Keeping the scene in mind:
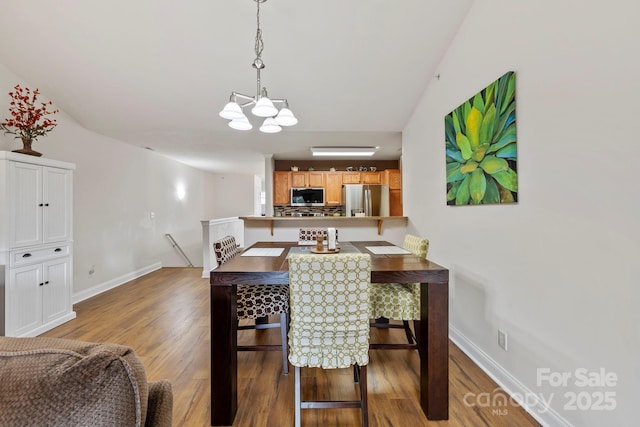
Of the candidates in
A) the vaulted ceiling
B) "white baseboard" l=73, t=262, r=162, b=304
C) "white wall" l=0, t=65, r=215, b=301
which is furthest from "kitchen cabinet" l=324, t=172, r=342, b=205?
"white baseboard" l=73, t=262, r=162, b=304

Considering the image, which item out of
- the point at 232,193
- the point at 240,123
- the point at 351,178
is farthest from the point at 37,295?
the point at 232,193

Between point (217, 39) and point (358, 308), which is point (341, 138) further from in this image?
point (358, 308)

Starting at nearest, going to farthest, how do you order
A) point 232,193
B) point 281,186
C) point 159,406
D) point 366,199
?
point 159,406 < point 366,199 < point 281,186 < point 232,193

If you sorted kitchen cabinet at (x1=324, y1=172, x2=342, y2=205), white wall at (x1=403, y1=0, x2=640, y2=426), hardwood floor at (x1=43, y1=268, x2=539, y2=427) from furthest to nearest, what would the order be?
kitchen cabinet at (x1=324, y1=172, x2=342, y2=205)
hardwood floor at (x1=43, y1=268, x2=539, y2=427)
white wall at (x1=403, y1=0, x2=640, y2=426)

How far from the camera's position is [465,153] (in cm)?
235

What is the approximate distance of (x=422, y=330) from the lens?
5.81 ft

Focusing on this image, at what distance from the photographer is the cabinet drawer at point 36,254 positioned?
2.52 m

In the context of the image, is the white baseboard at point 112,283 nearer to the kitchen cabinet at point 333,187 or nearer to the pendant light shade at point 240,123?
the pendant light shade at point 240,123

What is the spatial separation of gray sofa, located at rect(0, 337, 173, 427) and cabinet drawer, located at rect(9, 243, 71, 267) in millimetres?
2800

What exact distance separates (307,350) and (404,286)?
1058 mm

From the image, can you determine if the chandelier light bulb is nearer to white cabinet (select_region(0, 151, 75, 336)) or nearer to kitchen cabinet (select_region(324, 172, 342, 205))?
white cabinet (select_region(0, 151, 75, 336))

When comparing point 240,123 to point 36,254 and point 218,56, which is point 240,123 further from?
point 36,254

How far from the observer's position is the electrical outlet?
1931mm

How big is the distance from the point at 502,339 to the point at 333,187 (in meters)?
4.79
